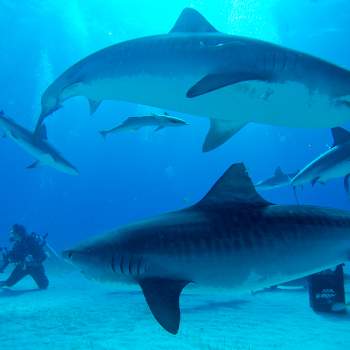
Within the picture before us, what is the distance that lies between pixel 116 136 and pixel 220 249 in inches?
3669

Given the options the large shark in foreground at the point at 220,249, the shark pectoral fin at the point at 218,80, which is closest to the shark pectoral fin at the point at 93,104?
the shark pectoral fin at the point at 218,80

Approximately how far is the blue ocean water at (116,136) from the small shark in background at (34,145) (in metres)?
8.78

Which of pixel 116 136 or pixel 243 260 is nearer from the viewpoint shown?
pixel 243 260

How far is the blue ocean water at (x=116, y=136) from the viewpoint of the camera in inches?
1497

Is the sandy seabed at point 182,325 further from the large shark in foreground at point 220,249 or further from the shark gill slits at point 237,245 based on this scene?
the shark gill slits at point 237,245

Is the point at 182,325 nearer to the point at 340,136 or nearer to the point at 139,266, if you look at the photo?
the point at 340,136

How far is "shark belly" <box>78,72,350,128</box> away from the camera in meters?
3.27

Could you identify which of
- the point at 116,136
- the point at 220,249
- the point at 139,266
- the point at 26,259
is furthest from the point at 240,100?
the point at 116,136

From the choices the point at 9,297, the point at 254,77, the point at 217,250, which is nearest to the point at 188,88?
the point at 254,77

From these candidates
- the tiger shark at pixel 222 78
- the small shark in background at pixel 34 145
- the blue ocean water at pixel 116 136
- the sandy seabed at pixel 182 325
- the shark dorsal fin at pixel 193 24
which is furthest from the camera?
the blue ocean water at pixel 116 136

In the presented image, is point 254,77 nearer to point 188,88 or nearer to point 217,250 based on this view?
point 188,88

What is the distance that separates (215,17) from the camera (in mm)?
39562

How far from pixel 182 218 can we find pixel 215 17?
39267 mm

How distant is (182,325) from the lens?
7.48 meters
